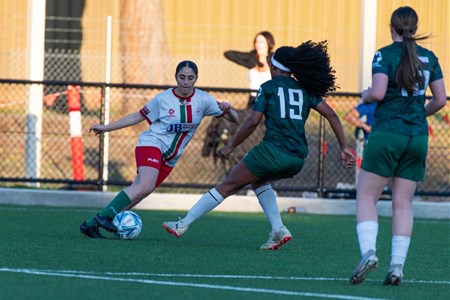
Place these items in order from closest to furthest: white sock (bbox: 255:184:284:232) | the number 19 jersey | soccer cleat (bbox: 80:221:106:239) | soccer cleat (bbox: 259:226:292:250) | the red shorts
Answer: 1. the number 19 jersey
2. soccer cleat (bbox: 259:226:292:250)
3. white sock (bbox: 255:184:284:232)
4. soccer cleat (bbox: 80:221:106:239)
5. the red shorts

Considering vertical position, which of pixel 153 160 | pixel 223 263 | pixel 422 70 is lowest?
pixel 223 263

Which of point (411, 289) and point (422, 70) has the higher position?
point (422, 70)

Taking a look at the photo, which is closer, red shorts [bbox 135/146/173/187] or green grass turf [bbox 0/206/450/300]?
green grass turf [bbox 0/206/450/300]

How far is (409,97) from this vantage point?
802 centimetres

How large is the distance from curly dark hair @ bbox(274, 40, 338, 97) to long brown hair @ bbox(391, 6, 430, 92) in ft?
7.10

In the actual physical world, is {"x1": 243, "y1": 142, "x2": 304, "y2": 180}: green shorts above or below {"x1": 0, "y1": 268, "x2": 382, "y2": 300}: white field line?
above

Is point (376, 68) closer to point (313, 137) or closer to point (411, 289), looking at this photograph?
point (411, 289)

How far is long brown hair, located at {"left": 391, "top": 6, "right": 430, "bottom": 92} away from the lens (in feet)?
25.9

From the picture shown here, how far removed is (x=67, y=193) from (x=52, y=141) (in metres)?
2.01

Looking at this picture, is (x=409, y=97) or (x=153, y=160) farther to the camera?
(x=153, y=160)

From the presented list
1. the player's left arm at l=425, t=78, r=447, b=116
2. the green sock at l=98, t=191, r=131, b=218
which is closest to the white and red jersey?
the green sock at l=98, t=191, r=131, b=218

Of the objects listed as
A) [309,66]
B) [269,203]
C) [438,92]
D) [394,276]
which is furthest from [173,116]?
[394,276]

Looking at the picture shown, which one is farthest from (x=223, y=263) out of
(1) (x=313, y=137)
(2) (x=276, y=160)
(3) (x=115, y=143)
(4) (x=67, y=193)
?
(1) (x=313, y=137)

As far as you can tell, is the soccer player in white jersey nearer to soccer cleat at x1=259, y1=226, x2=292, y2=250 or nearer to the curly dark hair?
the curly dark hair
